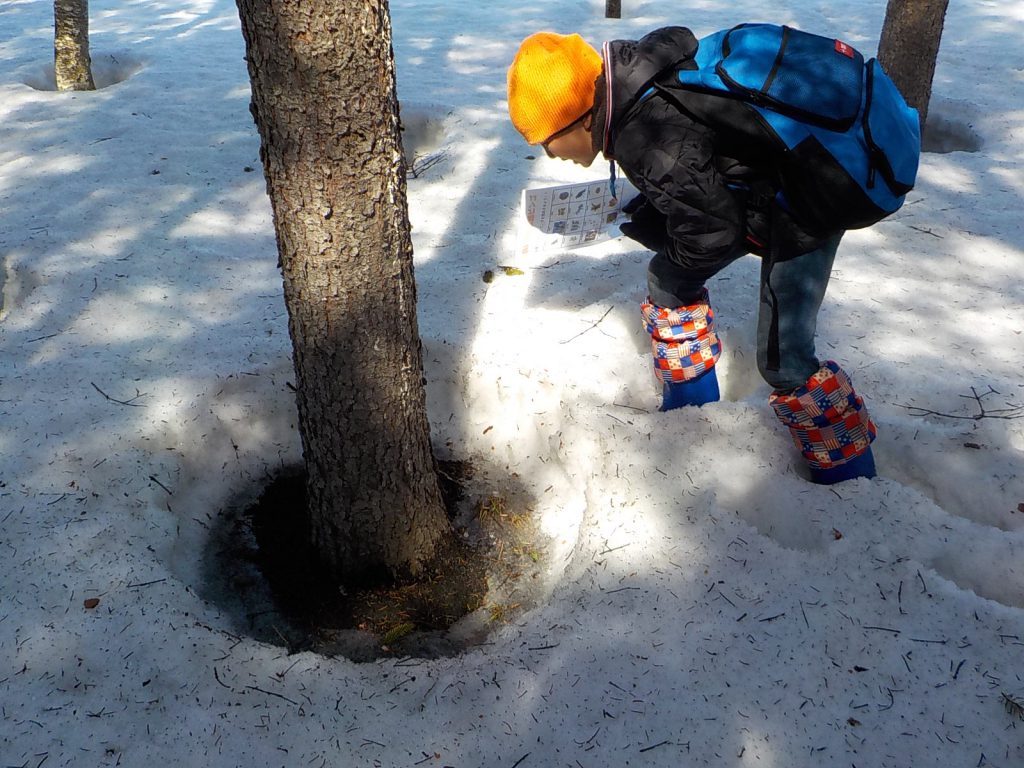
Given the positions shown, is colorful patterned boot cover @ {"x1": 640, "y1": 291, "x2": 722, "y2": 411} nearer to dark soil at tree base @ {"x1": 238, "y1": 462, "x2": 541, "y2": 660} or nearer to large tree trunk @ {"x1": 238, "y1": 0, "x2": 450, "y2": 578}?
dark soil at tree base @ {"x1": 238, "y1": 462, "x2": 541, "y2": 660}

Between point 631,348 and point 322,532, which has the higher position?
point 631,348

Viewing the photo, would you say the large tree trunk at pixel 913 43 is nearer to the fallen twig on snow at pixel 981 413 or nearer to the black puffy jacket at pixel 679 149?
the fallen twig on snow at pixel 981 413

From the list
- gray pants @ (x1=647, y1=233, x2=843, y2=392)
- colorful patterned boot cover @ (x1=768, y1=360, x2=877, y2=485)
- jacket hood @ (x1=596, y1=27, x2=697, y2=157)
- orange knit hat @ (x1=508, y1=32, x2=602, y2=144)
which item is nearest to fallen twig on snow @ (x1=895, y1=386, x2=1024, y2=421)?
colorful patterned boot cover @ (x1=768, y1=360, x2=877, y2=485)

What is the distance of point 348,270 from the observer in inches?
85.4

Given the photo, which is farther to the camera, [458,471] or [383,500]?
[458,471]

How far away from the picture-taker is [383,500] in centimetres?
259

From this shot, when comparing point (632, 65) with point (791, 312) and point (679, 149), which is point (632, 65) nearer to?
point (679, 149)

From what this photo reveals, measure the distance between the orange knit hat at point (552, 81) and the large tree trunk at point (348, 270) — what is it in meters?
0.35

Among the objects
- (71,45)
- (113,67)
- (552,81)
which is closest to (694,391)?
(552,81)

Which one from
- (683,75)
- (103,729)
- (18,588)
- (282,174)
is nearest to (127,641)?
(103,729)

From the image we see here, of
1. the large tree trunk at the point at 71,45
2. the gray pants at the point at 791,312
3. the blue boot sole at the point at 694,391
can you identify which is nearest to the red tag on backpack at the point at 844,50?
the gray pants at the point at 791,312

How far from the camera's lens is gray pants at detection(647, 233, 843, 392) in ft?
7.62

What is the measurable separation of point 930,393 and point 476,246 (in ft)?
7.40

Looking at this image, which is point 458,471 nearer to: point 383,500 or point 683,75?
point 383,500
